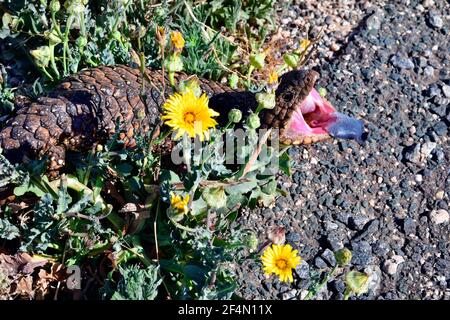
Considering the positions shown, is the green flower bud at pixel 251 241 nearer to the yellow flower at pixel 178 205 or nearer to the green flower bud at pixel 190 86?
the yellow flower at pixel 178 205

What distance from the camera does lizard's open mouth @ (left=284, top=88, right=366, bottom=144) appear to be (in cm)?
267

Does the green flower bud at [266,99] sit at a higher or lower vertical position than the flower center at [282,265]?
higher

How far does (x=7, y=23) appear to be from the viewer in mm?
3133

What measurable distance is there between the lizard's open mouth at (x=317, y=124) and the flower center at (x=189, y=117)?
564mm

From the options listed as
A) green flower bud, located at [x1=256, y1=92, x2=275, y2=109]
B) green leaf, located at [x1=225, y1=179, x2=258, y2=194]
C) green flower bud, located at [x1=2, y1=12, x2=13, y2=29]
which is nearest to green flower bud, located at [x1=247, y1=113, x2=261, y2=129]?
green flower bud, located at [x1=256, y1=92, x2=275, y2=109]

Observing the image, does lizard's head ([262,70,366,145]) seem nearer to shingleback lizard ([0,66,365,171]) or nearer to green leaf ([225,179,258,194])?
shingleback lizard ([0,66,365,171])

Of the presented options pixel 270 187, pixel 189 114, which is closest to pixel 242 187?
pixel 270 187

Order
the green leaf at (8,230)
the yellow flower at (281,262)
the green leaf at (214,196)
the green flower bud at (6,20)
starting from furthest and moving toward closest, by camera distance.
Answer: the green flower bud at (6,20), the green leaf at (8,230), the yellow flower at (281,262), the green leaf at (214,196)

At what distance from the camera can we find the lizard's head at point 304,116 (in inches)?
102

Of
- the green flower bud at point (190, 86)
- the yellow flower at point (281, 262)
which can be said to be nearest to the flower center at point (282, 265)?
the yellow flower at point (281, 262)

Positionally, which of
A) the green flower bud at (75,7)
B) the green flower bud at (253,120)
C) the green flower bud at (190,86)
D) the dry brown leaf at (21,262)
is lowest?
the dry brown leaf at (21,262)

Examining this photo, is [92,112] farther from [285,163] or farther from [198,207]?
[285,163]
